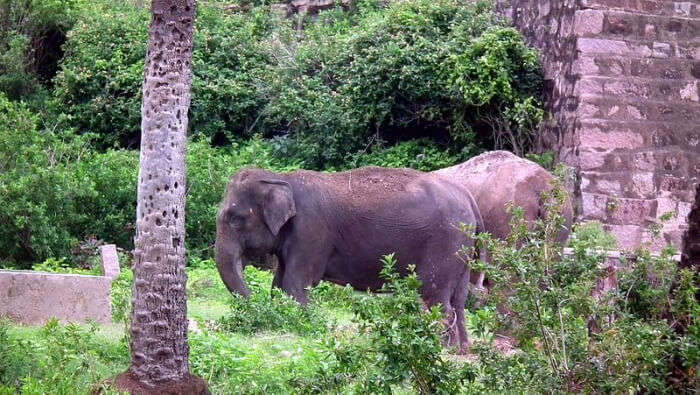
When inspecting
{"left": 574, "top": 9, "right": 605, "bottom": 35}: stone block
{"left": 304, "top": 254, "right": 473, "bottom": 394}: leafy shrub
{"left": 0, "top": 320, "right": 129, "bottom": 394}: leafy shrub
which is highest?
{"left": 574, "top": 9, "right": 605, "bottom": 35}: stone block

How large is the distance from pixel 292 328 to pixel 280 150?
9837mm

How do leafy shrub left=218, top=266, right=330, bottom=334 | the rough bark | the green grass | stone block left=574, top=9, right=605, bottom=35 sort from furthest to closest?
stone block left=574, top=9, right=605, bottom=35
leafy shrub left=218, top=266, right=330, bottom=334
the green grass
the rough bark

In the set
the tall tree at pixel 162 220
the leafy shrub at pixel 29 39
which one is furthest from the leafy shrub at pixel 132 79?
the tall tree at pixel 162 220

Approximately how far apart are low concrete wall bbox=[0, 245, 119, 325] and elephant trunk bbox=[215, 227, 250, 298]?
169cm

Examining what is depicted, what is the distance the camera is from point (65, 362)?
7688mm

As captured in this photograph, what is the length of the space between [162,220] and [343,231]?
4.72 m

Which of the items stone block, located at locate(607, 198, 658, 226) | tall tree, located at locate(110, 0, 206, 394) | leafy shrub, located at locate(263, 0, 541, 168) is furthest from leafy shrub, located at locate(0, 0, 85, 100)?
tall tree, located at locate(110, 0, 206, 394)

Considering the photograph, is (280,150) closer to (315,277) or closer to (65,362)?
(315,277)

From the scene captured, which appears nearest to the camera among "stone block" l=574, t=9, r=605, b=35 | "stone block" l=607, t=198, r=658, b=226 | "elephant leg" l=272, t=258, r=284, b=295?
"elephant leg" l=272, t=258, r=284, b=295

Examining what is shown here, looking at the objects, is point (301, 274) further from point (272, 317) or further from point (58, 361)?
point (58, 361)

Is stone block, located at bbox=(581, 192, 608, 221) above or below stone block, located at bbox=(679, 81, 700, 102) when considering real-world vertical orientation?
below

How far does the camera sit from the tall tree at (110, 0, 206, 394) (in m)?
7.59

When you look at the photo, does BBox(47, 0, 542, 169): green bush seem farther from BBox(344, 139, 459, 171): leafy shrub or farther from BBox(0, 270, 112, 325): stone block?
BBox(0, 270, 112, 325): stone block

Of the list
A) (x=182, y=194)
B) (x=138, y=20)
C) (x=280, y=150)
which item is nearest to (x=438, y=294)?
(x=182, y=194)
